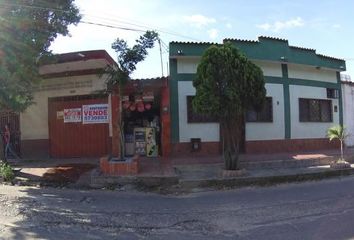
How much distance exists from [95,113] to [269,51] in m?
8.03

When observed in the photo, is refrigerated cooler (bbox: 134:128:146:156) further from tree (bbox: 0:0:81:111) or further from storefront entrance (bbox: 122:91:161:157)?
tree (bbox: 0:0:81:111)

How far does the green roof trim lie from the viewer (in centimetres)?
1862

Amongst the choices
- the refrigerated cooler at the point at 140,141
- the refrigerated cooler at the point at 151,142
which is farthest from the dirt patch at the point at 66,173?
the refrigerated cooler at the point at 151,142

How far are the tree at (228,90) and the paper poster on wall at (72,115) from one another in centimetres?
661

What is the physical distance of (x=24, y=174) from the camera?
627 inches

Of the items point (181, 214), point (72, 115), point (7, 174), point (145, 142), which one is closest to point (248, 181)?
point (181, 214)

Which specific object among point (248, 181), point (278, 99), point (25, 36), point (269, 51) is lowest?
point (248, 181)

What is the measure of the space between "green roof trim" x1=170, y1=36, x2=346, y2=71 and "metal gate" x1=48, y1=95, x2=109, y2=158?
3912 mm

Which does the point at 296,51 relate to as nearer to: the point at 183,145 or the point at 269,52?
the point at 269,52

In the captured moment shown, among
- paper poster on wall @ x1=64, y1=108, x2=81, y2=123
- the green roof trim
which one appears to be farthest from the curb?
paper poster on wall @ x1=64, y1=108, x2=81, y2=123

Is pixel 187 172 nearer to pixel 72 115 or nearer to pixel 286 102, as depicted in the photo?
pixel 72 115

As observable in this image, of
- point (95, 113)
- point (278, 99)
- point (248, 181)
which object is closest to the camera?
point (248, 181)

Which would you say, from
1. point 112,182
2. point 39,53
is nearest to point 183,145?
point 112,182

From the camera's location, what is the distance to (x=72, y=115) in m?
19.9
